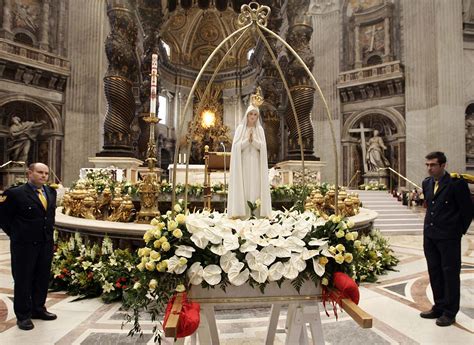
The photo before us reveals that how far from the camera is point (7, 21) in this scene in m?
16.4

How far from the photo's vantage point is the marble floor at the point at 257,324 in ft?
10.6

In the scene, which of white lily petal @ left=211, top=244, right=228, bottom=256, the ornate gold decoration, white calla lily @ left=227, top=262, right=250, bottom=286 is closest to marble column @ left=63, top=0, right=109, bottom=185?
the ornate gold decoration

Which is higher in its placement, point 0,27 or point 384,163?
point 0,27

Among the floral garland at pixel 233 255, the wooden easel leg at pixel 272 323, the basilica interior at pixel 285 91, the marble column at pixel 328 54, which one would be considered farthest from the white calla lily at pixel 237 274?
the marble column at pixel 328 54

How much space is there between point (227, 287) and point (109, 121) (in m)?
8.74

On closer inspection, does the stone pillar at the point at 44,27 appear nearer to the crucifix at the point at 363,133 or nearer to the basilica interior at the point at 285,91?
the basilica interior at the point at 285,91

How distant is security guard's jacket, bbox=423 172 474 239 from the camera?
11.8ft

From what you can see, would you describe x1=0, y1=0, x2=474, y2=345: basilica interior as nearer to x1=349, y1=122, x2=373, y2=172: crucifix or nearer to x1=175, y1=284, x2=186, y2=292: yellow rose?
x1=349, y1=122, x2=373, y2=172: crucifix

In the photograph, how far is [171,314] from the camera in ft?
5.61

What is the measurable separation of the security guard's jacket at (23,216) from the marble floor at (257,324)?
94 centimetres

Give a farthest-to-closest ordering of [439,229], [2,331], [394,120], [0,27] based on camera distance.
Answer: [394,120] → [0,27] → [439,229] → [2,331]

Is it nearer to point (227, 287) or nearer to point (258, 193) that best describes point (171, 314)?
point (227, 287)

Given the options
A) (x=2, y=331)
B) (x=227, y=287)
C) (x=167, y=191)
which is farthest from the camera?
(x=167, y=191)

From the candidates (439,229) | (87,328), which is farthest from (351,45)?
(87,328)
